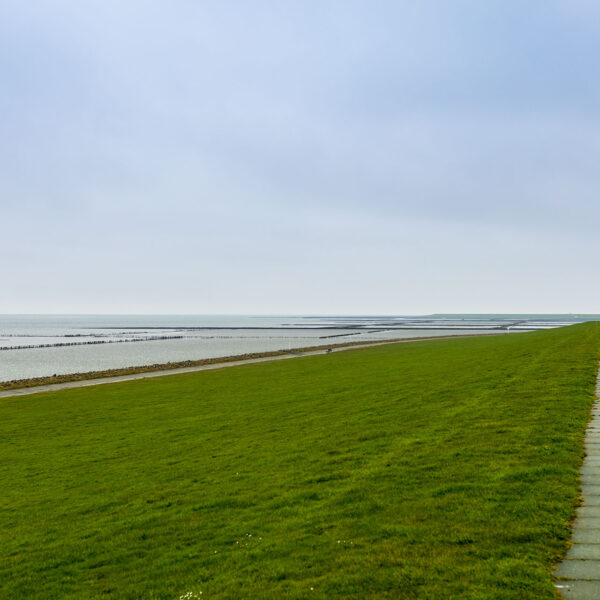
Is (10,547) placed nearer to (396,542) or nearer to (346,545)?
(346,545)

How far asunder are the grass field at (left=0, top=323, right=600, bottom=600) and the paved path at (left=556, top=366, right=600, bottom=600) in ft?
0.62

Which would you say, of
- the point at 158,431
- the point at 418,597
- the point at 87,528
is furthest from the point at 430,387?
the point at 418,597

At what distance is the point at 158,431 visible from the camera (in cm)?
2266

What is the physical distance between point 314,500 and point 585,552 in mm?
5243

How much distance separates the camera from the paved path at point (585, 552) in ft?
20.1

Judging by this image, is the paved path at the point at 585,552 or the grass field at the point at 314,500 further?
the grass field at the point at 314,500

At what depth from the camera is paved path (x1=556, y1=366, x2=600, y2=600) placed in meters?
6.11

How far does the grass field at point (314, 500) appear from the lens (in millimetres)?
7281

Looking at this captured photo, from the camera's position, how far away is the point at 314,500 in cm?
Result: 1066

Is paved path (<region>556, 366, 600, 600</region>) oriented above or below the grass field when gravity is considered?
above

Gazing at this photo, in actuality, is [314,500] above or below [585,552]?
below

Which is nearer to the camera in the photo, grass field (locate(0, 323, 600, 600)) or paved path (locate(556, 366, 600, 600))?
paved path (locate(556, 366, 600, 600))

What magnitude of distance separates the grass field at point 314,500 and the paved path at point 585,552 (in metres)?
0.19

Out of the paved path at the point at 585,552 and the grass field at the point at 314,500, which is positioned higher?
the paved path at the point at 585,552
